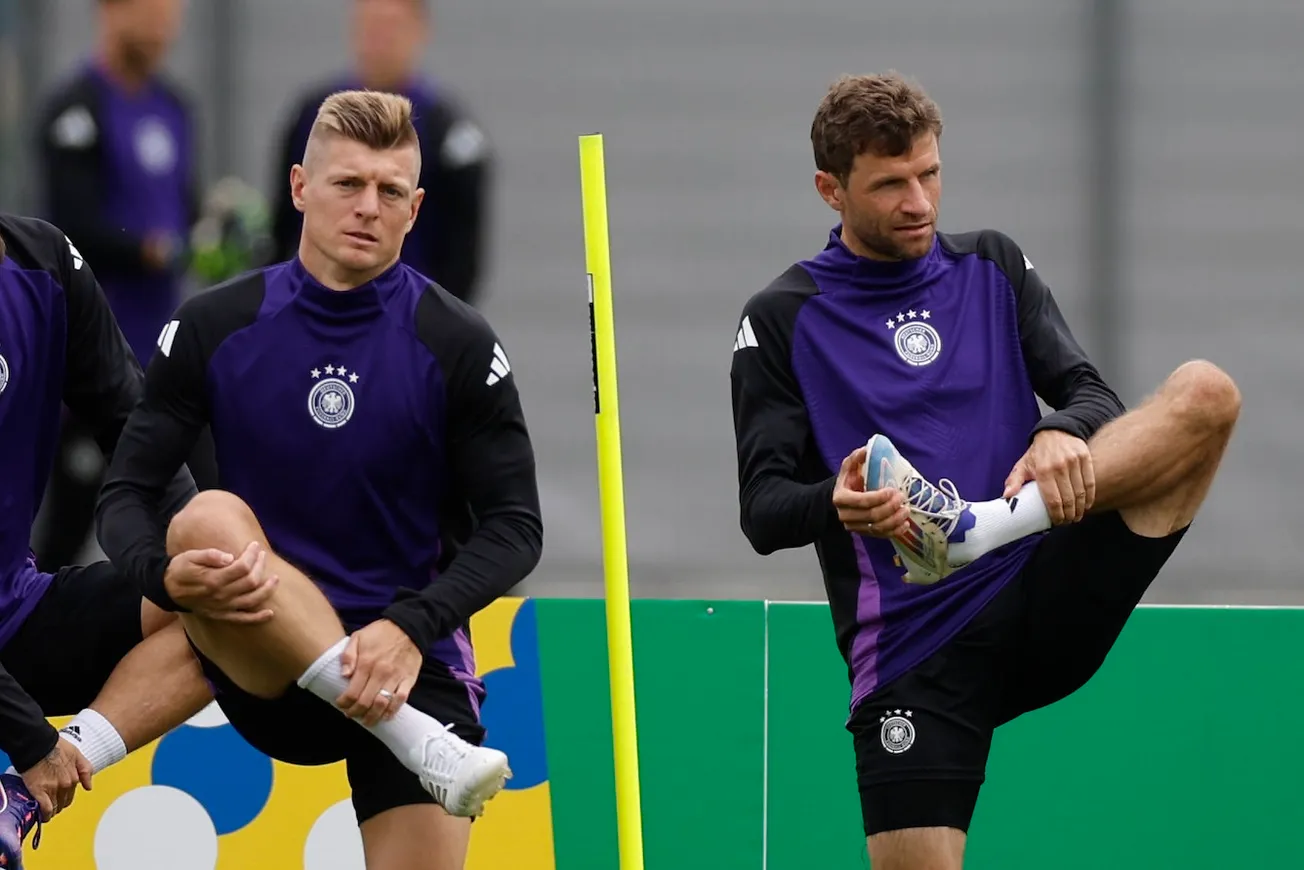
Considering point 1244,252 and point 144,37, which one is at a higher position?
point 144,37

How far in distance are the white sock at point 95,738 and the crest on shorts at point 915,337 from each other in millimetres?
1603

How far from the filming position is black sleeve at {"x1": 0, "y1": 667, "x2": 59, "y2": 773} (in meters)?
3.71

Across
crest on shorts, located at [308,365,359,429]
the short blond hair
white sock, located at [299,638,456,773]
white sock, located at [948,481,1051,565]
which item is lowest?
white sock, located at [299,638,456,773]

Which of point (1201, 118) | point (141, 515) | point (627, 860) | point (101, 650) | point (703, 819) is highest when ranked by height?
point (1201, 118)

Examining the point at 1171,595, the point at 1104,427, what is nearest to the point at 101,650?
the point at 1104,427

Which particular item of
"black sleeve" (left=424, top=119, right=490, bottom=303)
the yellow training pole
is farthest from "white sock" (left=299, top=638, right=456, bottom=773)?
"black sleeve" (left=424, top=119, right=490, bottom=303)

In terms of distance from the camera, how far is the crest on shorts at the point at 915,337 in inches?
158

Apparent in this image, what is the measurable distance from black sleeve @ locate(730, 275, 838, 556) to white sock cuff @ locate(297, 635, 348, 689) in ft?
2.58

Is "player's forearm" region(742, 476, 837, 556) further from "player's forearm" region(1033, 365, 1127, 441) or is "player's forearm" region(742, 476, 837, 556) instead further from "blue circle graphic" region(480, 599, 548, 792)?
"blue circle graphic" region(480, 599, 548, 792)

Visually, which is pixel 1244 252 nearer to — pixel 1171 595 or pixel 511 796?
pixel 1171 595

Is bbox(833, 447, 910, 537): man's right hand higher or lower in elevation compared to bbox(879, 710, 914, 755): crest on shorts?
higher

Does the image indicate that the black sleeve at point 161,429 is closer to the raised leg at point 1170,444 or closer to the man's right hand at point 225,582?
the man's right hand at point 225,582

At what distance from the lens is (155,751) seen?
4789mm

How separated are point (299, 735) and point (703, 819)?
127 centimetres
